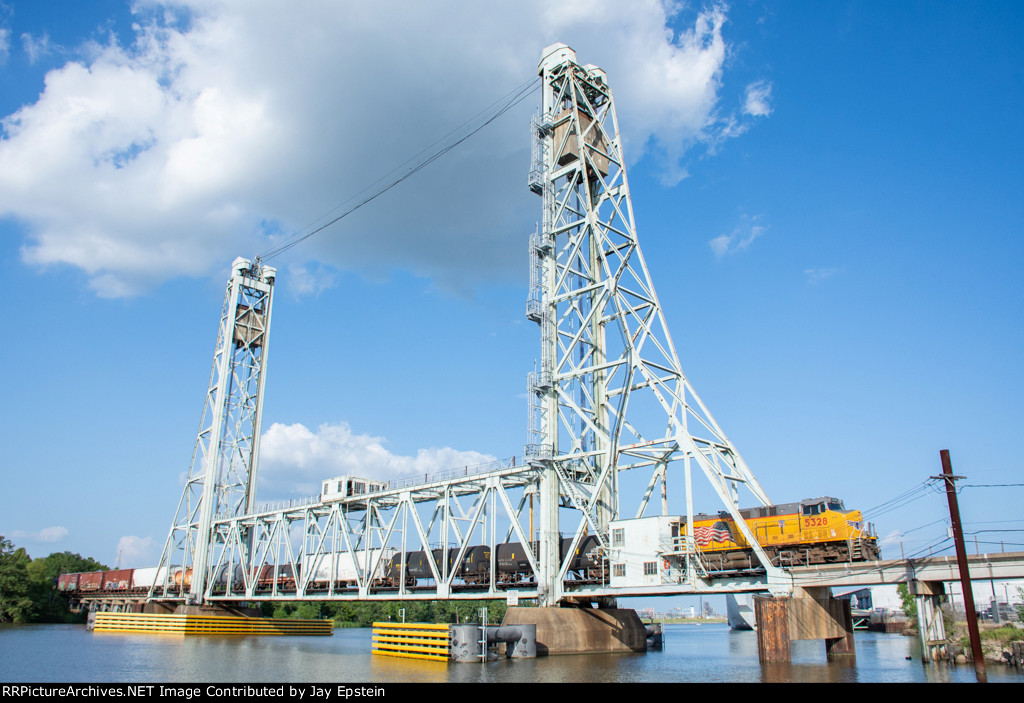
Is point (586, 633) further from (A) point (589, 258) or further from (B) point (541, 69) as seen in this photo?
(B) point (541, 69)

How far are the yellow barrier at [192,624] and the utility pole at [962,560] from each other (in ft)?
183

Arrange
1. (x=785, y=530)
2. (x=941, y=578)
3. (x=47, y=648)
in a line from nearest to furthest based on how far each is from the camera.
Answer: (x=941, y=578)
(x=785, y=530)
(x=47, y=648)

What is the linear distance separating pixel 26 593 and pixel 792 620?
89677 millimetres

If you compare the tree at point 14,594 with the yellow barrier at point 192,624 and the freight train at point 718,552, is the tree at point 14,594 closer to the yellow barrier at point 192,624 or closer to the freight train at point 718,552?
the yellow barrier at point 192,624

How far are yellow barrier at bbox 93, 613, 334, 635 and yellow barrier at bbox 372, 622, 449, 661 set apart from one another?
29485 millimetres

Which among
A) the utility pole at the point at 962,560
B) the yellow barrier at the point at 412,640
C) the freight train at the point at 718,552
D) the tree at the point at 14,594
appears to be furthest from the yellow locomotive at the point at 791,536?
the tree at the point at 14,594

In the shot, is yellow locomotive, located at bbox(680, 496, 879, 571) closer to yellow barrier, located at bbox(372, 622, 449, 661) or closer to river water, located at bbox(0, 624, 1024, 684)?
river water, located at bbox(0, 624, 1024, 684)

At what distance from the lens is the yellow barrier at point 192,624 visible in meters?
59.2

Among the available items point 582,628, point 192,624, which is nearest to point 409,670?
point 582,628

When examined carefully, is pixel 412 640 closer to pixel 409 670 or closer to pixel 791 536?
pixel 409 670

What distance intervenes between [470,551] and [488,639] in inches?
514

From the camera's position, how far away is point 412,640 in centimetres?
3397

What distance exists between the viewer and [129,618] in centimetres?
6431
